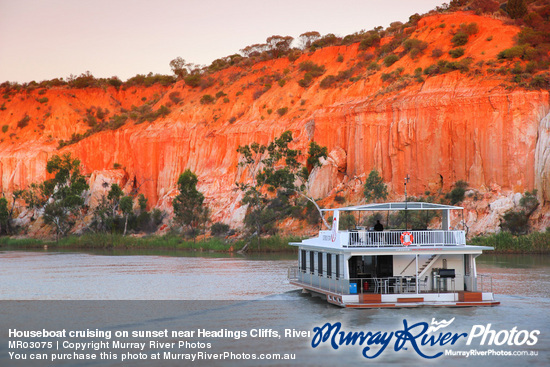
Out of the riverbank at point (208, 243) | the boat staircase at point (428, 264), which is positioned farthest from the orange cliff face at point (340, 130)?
the boat staircase at point (428, 264)

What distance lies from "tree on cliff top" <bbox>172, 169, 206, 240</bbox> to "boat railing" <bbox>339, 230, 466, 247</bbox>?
4887 centimetres

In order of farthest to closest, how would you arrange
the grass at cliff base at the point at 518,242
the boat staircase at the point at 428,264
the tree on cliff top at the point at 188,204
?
the tree on cliff top at the point at 188,204 < the grass at cliff base at the point at 518,242 < the boat staircase at the point at 428,264

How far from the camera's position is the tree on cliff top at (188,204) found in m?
75.0

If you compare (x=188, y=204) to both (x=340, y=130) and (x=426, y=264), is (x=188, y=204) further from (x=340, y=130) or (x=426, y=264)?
(x=426, y=264)

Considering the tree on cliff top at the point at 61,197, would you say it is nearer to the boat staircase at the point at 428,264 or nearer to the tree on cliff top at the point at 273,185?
the tree on cliff top at the point at 273,185

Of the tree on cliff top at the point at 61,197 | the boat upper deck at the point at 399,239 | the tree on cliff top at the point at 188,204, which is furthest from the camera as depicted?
the tree on cliff top at the point at 61,197

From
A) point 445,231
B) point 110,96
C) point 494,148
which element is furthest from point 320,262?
point 110,96

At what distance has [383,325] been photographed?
23594 millimetres

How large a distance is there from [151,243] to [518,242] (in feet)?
124

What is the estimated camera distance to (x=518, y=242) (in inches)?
2195

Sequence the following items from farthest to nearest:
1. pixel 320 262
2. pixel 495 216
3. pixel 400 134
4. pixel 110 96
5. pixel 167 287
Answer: pixel 110 96
pixel 400 134
pixel 495 216
pixel 167 287
pixel 320 262

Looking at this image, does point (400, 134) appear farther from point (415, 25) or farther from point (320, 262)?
point (320, 262)

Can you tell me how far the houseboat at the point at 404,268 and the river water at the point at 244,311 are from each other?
1.62ft

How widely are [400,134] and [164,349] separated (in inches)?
2229
